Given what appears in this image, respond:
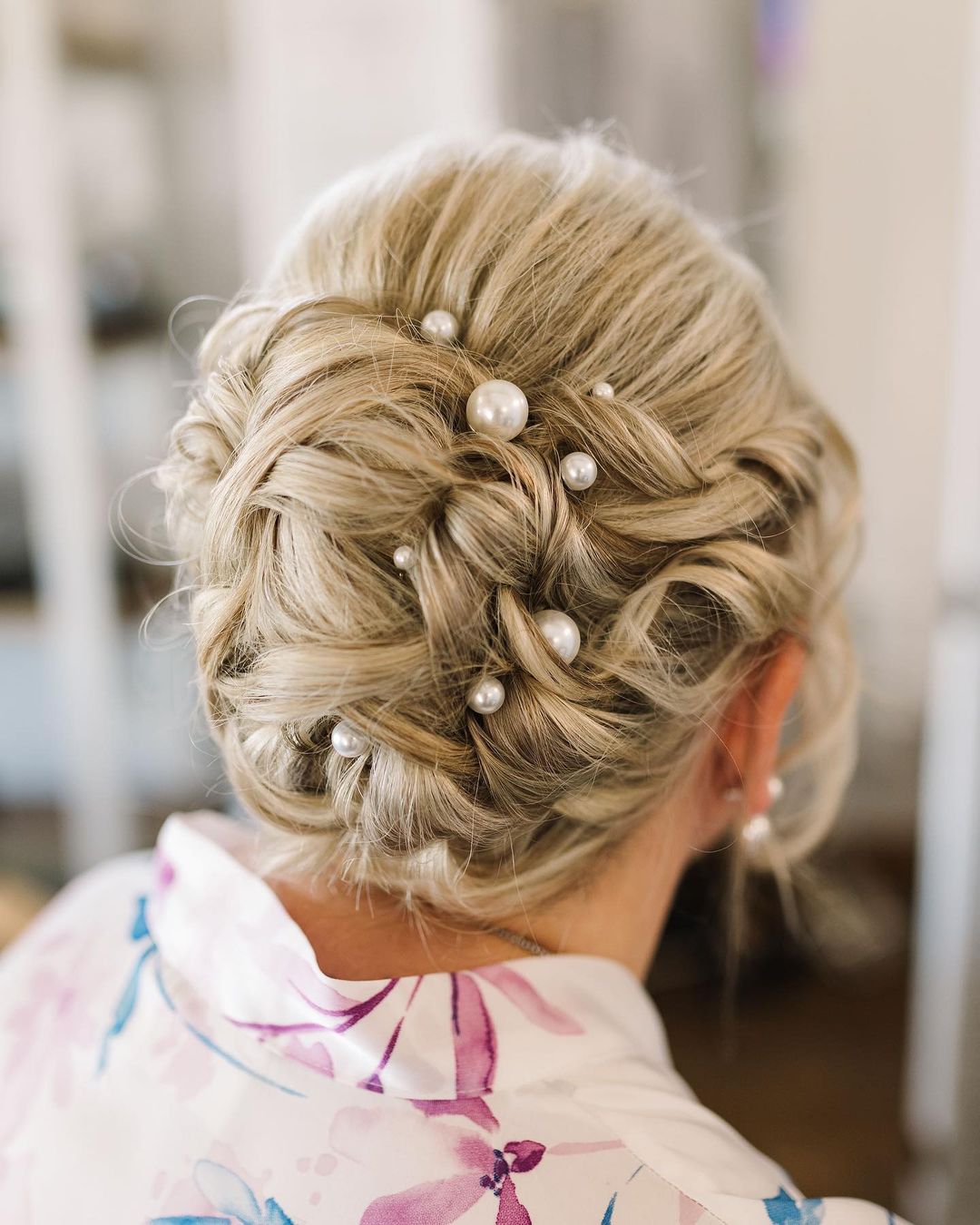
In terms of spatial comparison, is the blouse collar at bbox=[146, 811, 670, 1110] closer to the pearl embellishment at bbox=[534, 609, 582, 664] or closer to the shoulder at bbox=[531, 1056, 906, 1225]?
the shoulder at bbox=[531, 1056, 906, 1225]

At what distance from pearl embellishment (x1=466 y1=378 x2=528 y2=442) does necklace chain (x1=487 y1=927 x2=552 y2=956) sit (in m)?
0.31

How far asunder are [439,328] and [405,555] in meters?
0.13

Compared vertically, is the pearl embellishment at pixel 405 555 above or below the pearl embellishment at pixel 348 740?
above

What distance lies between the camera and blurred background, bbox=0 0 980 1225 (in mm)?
1719

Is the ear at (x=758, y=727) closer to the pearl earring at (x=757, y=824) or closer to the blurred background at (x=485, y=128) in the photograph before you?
the pearl earring at (x=757, y=824)

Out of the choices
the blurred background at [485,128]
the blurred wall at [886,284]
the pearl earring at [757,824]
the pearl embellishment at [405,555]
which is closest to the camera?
the pearl embellishment at [405,555]

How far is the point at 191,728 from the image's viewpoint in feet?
2.28

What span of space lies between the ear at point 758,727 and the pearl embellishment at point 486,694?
0.61 ft

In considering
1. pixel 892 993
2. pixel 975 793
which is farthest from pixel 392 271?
pixel 892 993

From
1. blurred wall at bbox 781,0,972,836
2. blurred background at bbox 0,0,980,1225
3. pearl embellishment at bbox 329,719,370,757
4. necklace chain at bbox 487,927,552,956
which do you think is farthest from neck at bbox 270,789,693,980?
blurred wall at bbox 781,0,972,836

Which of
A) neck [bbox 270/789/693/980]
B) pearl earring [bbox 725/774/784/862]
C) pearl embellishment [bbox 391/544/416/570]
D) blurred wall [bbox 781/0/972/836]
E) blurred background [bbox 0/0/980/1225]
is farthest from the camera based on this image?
blurred wall [bbox 781/0/972/836]

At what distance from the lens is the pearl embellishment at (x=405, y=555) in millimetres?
485

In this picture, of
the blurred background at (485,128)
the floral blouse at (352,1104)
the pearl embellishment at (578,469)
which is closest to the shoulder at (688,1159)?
the floral blouse at (352,1104)

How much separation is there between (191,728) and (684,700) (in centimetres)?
34
